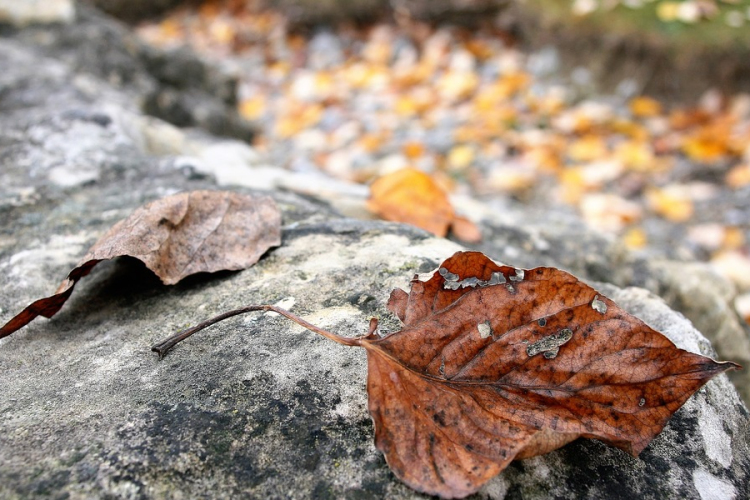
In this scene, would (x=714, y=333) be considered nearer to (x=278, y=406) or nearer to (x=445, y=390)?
(x=445, y=390)

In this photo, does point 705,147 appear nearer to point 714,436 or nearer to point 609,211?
point 609,211

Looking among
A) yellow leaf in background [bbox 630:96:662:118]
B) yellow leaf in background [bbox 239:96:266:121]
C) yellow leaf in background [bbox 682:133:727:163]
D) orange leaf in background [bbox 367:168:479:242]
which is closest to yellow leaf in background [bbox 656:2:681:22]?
yellow leaf in background [bbox 630:96:662:118]

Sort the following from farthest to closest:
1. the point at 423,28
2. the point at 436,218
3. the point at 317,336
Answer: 1. the point at 423,28
2. the point at 436,218
3. the point at 317,336

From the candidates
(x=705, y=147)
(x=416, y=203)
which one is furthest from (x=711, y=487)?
(x=705, y=147)

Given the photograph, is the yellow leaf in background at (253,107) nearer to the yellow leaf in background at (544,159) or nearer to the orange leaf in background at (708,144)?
the yellow leaf in background at (544,159)

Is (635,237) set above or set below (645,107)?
below

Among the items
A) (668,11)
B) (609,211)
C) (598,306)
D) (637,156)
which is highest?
(598,306)

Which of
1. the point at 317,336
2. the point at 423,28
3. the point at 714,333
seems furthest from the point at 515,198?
the point at 317,336
